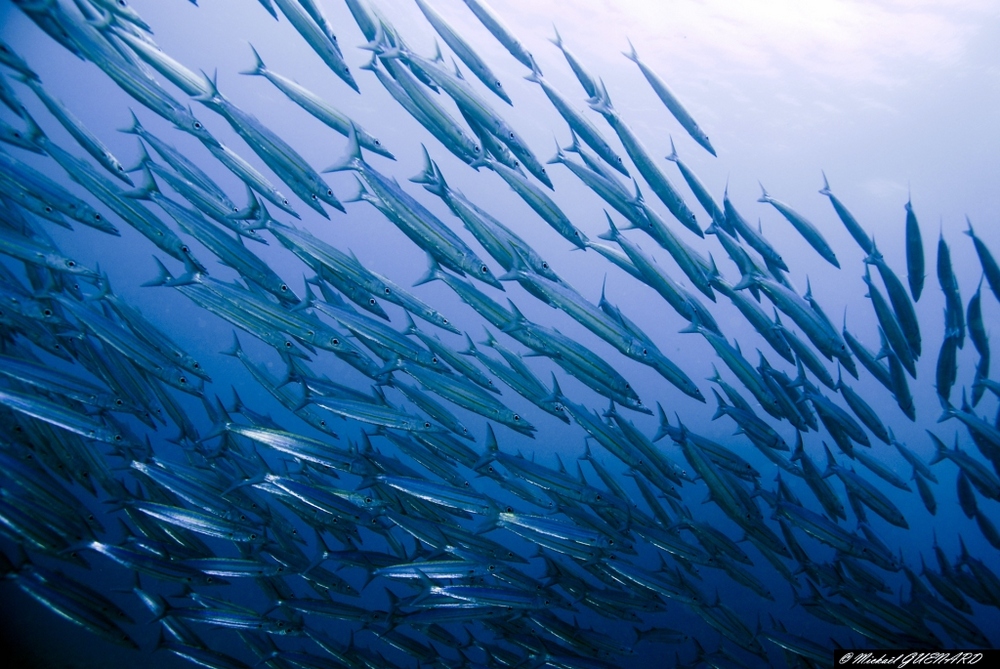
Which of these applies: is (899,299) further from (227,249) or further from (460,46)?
(227,249)

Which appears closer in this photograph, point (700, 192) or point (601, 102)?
point (601, 102)

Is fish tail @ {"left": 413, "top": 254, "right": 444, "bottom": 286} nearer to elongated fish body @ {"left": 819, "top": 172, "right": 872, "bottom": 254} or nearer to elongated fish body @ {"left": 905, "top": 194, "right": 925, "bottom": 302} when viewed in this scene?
elongated fish body @ {"left": 819, "top": 172, "right": 872, "bottom": 254}

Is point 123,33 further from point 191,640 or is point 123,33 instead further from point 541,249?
point 541,249

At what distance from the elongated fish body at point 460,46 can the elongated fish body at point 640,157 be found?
0.74 meters

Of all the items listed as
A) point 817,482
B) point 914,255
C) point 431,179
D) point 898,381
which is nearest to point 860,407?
point 898,381

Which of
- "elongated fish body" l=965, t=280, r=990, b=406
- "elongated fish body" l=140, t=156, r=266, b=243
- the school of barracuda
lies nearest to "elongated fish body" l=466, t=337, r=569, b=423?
the school of barracuda

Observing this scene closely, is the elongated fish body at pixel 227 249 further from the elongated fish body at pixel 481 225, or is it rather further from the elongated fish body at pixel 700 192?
the elongated fish body at pixel 700 192

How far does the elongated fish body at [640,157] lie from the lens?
12.5 ft

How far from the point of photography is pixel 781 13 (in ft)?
34.1

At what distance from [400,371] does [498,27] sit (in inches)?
105

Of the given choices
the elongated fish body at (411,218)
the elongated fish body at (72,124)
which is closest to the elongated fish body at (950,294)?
the elongated fish body at (411,218)

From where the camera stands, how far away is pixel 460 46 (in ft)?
11.5

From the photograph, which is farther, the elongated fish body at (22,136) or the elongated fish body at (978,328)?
the elongated fish body at (978,328)

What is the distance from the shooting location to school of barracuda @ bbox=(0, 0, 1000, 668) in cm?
339
